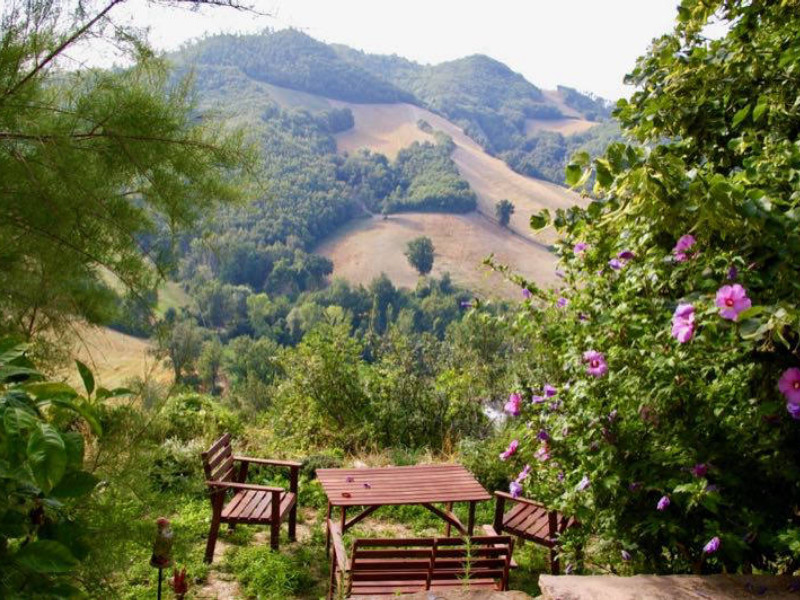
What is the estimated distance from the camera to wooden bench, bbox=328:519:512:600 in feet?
10.0

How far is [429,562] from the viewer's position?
308 cm

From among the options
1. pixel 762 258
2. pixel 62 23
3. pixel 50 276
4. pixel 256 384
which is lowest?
pixel 256 384

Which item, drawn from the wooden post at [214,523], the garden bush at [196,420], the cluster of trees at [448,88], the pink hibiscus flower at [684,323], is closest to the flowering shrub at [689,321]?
the pink hibiscus flower at [684,323]

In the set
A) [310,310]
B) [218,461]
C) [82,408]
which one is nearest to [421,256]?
[310,310]

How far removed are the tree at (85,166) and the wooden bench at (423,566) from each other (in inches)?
58.5

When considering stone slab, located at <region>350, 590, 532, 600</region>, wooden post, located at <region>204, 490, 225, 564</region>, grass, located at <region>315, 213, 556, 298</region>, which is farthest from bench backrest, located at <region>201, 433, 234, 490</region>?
grass, located at <region>315, 213, 556, 298</region>

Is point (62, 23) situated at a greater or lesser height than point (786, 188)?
greater

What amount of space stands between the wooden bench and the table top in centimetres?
62

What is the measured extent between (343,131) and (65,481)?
97.7 m

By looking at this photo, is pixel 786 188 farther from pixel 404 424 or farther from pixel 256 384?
pixel 256 384

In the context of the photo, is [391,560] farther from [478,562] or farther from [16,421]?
[16,421]

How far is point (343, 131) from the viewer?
316ft

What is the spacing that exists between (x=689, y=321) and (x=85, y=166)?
1.67m

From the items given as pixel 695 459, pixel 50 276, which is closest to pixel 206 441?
pixel 50 276
